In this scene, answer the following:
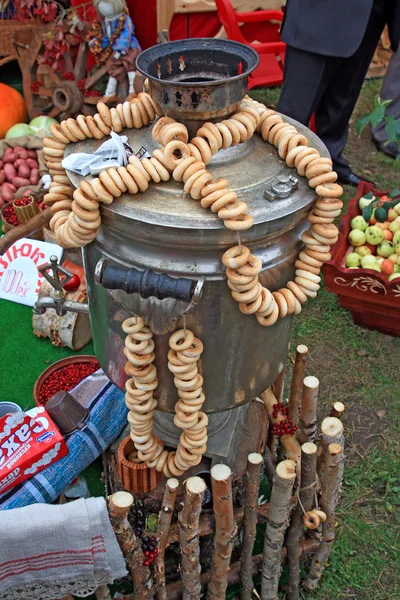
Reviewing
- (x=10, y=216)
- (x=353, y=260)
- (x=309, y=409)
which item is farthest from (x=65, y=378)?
(x=353, y=260)

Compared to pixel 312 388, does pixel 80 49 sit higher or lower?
higher

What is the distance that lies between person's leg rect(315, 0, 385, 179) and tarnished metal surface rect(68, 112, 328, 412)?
108 inches

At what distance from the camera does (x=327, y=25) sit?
356 centimetres

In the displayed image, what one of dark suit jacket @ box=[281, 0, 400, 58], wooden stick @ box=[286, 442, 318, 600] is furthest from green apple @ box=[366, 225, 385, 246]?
wooden stick @ box=[286, 442, 318, 600]

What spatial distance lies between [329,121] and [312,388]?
3.11m

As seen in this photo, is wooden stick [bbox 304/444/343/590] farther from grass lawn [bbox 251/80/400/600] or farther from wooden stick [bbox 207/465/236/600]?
wooden stick [bbox 207/465/236/600]

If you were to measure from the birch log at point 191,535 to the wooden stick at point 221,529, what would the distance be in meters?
0.05

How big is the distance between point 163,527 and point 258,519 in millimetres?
487

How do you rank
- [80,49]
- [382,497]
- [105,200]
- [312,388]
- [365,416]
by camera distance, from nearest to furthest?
[105,200], [312,388], [382,497], [365,416], [80,49]

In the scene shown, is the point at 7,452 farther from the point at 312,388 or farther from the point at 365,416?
the point at 365,416

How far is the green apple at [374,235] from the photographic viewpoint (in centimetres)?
364

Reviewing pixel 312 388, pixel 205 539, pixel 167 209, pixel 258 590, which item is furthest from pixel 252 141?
pixel 258 590

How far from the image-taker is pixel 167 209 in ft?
4.83

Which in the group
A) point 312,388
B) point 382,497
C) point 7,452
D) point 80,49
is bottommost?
point 382,497
